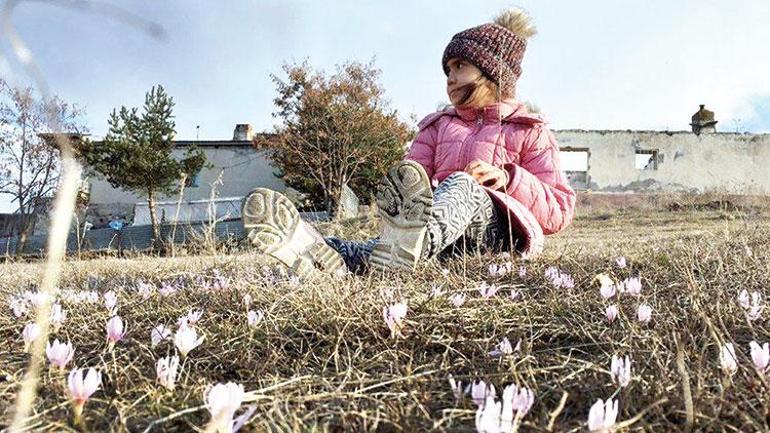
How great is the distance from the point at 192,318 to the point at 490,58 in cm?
249

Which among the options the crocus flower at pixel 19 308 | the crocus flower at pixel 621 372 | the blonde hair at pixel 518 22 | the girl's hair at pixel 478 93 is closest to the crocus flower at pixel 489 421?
the crocus flower at pixel 621 372

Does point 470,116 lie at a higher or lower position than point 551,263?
higher

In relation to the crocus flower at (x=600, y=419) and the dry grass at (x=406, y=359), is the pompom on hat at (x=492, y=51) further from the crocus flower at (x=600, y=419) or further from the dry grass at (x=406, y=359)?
the crocus flower at (x=600, y=419)

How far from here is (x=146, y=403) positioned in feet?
2.74

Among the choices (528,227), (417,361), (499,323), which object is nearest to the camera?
(417,361)

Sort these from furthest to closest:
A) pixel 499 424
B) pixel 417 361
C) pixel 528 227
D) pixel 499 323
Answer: pixel 528 227 < pixel 499 323 < pixel 417 361 < pixel 499 424

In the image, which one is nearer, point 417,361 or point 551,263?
point 417,361

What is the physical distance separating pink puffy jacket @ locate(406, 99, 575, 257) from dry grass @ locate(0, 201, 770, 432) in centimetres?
94

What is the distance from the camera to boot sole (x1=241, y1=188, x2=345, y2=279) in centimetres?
201

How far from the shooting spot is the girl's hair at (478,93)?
128 inches

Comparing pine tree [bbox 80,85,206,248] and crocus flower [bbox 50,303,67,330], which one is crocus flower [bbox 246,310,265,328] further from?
pine tree [bbox 80,85,206,248]

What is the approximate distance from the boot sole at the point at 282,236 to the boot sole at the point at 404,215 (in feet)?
0.65

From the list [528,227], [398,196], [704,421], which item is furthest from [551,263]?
[704,421]

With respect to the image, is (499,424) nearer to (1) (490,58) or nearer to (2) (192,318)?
(2) (192,318)
